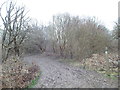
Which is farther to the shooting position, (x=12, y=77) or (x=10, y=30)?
(x=10, y=30)

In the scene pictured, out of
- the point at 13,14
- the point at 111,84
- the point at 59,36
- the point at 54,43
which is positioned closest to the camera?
the point at 111,84

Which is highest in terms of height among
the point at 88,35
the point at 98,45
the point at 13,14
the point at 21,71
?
the point at 13,14

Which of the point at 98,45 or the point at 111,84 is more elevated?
the point at 98,45

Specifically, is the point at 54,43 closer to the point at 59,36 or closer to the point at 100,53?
the point at 59,36

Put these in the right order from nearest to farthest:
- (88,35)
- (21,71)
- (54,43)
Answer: (21,71), (88,35), (54,43)

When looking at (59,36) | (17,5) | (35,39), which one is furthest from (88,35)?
(35,39)

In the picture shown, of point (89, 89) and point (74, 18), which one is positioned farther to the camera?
point (74, 18)

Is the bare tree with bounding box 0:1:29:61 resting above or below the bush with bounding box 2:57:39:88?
above

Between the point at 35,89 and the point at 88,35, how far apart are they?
41.2 feet

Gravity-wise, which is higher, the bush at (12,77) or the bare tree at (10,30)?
the bare tree at (10,30)

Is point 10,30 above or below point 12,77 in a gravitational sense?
above

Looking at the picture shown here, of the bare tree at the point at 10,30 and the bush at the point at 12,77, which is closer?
the bush at the point at 12,77

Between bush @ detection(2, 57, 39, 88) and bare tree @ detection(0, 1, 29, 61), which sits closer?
bush @ detection(2, 57, 39, 88)

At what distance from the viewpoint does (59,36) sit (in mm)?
26031
